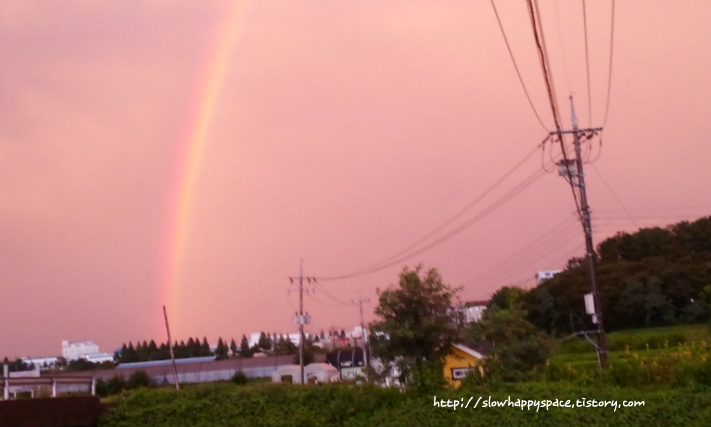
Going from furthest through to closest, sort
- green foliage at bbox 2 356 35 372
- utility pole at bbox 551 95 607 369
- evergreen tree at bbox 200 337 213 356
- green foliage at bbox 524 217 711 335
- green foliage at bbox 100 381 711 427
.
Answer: evergreen tree at bbox 200 337 213 356 < green foliage at bbox 2 356 35 372 < green foliage at bbox 524 217 711 335 < utility pole at bbox 551 95 607 369 < green foliage at bbox 100 381 711 427

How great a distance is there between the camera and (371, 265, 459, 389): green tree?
50.3 ft

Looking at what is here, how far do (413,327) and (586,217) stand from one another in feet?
25.2

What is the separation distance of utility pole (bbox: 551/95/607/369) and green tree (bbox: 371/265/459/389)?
19.6 feet

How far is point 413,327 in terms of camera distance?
1549 cm

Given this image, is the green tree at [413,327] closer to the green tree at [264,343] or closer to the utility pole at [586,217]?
the utility pole at [586,217]

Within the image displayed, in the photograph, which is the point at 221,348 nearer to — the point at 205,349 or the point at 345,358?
the point at 205,349

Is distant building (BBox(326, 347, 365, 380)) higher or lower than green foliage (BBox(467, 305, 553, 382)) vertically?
lower

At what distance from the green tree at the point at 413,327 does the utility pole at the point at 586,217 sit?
5.96 m

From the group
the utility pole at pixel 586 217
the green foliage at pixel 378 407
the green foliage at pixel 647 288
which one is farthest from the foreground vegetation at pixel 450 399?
the green foliage at pixel 647 288

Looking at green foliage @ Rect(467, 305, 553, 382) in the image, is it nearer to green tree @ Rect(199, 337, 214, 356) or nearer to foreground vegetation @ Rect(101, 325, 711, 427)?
foreground vegetation @ Rect(101, 325, 711, 427)

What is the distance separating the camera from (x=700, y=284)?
43.4 m

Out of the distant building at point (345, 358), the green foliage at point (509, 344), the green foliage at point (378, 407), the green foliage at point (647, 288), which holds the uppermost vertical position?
the green foliage at point (647, 288)

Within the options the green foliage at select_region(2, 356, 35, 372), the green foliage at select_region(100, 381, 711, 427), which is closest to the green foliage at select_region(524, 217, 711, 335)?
the green foliage at select_region(100, 381, 711, 427)

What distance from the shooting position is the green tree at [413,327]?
15.3m
